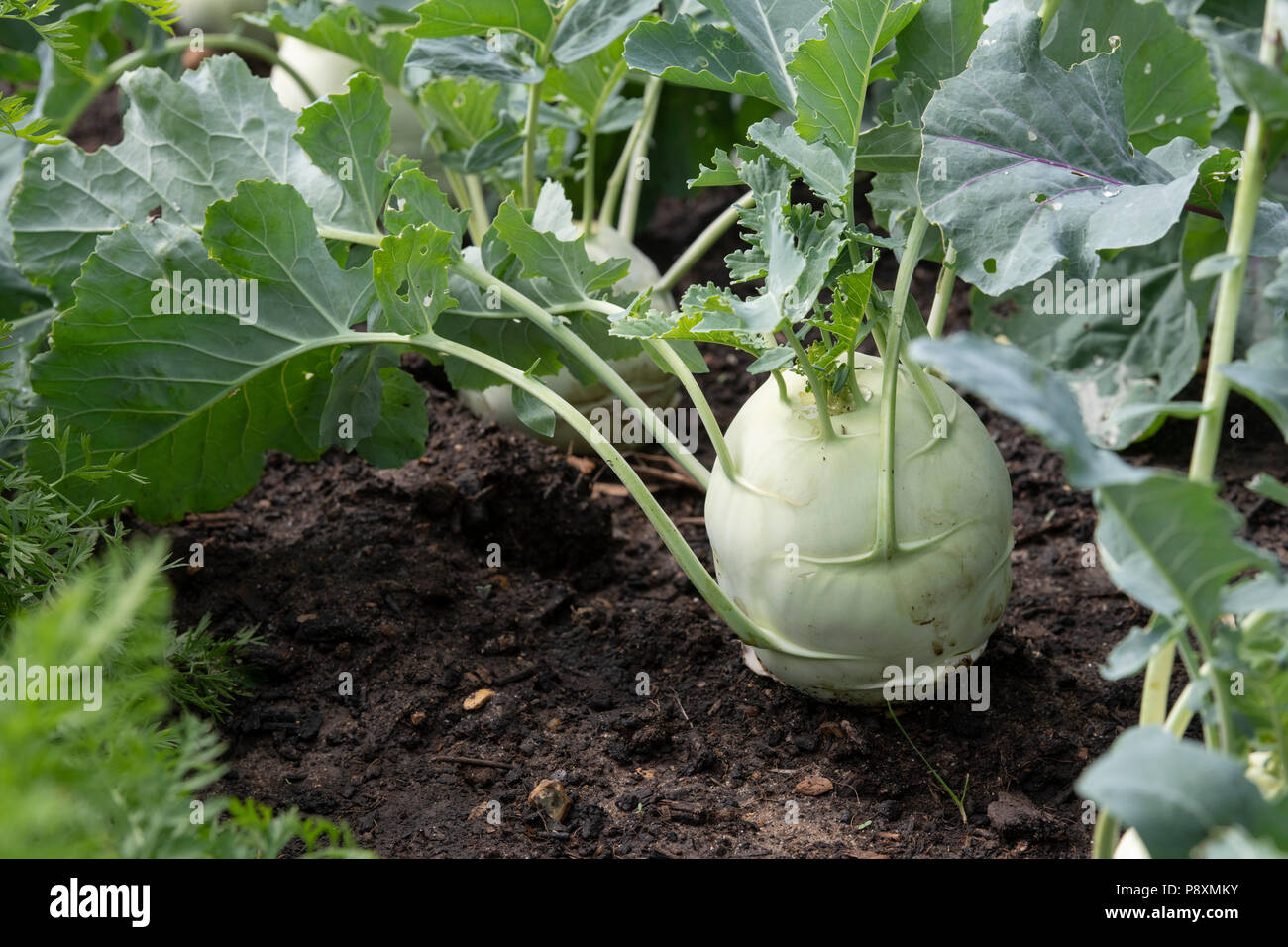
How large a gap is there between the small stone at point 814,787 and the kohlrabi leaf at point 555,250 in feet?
3.06

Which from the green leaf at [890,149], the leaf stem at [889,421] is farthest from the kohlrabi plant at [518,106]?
the green leaf at [890,149]

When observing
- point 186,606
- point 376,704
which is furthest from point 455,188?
point 376,704

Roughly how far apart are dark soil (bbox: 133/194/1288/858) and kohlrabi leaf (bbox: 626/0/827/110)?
3.23 feet

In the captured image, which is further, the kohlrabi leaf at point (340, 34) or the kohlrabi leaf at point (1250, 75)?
the kohlrabi leaf at point (340, 34)

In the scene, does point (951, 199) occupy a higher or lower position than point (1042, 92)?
lower

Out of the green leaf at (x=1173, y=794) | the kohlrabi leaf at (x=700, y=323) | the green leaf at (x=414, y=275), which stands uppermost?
the green leaf at (x=414, y=275)

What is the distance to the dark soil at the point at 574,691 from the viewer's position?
1.78m

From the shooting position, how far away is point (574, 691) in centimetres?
210

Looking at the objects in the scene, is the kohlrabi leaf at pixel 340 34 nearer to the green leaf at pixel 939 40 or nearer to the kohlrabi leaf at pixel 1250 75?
the green leaf at pixel 939 40

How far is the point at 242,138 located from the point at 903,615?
1.58 meters

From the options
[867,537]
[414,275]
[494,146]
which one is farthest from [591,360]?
[494,146]
